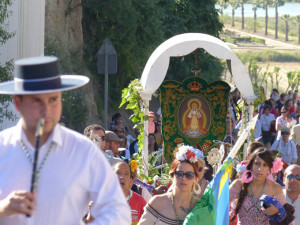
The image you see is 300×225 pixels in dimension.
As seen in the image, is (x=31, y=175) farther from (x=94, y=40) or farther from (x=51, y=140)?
(x=94, y=40)

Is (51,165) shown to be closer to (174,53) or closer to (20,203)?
(20,203)

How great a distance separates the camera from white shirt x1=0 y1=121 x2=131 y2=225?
3609 millimetres

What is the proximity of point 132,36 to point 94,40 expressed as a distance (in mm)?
1065

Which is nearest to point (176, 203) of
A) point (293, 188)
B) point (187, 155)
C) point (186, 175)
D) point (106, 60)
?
point (186, 175)

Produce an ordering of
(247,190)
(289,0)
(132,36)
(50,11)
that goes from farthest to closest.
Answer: (289,0)
(132,36)
(50,11)
(247,190)

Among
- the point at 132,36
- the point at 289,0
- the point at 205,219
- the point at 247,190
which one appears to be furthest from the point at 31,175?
the point at 289,0

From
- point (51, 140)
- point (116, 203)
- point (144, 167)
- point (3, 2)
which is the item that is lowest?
point (144, 167)

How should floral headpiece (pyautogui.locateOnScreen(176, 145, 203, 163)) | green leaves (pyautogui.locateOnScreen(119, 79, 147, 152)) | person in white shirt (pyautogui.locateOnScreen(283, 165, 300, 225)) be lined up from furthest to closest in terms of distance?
green leaves (pyautogui.locateOnScreen(119, 79, 147, 152)) → person in white shirt (pyautogui.locateOnScreen(283, 165, 300, 225)) → floral headpiece (pyautogui.locateOnScreen(176, 145, 203, 163))

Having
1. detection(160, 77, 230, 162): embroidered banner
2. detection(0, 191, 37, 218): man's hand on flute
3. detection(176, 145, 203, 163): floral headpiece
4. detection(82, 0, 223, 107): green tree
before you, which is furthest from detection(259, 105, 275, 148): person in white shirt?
detection(0, 191, 37, 218): man's hand on flute

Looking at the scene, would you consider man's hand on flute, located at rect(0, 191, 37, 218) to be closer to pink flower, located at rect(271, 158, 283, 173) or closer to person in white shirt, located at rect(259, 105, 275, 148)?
pink flower, located at rect(271, 158, 283, 173)

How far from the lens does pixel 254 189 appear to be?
8.17m

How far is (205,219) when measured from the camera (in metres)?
6.99

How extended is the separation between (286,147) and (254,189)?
7223 mm

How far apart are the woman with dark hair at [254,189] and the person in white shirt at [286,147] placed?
692 cm
